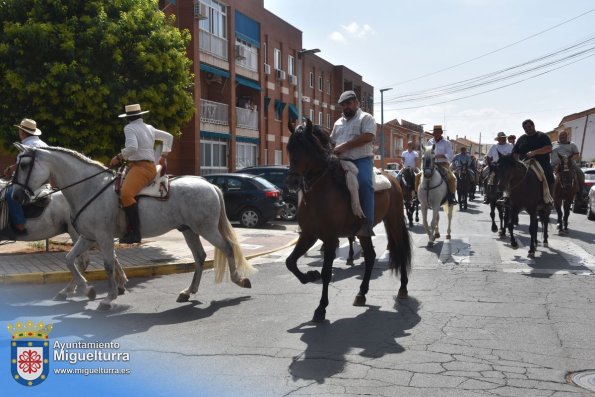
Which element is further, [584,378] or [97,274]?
[97,274]

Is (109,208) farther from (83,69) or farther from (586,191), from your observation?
(586,191)

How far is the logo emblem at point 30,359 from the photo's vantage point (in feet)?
13.8

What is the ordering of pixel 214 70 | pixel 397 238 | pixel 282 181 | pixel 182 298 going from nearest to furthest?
pixel 182 298 < pixel 397 238 < pixel 282 181 < pixel 214 70

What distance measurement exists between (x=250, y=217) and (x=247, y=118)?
16.2 m

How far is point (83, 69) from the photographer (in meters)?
10.4

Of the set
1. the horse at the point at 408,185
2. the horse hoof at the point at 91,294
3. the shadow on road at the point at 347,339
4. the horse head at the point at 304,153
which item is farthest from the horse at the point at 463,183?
the horse hoof at the point at 91,294

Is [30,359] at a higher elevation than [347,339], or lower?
higher

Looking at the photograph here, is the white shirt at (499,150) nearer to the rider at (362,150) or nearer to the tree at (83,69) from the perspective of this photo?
the tree at (83,69)

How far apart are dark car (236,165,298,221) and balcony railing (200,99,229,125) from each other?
312 inches

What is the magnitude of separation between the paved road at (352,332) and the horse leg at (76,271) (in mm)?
241

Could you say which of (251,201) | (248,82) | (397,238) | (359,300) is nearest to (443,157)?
(397,238)

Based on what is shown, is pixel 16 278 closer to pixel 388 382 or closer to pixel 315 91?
pixel 388 382

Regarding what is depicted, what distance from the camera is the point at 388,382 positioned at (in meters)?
4.37

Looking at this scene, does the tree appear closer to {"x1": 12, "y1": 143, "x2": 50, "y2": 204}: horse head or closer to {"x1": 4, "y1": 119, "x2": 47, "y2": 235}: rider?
{"x1": 4, "y1": 119, "x2": 47, "y2": 235}: rider
